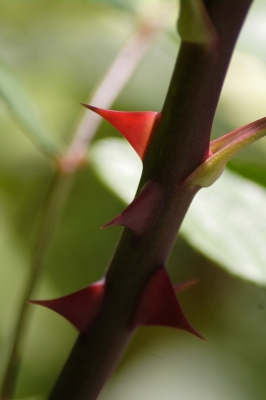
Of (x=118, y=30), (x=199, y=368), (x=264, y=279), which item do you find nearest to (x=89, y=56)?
(x=118, y=30)

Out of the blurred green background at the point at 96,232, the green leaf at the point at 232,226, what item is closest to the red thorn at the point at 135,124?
the green leaf at the point at 232,226

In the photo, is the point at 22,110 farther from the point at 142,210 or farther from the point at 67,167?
the point at 142,210

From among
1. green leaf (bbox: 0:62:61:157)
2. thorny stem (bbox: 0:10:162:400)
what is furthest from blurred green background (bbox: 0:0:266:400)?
green leaf (bbox: 0:62:61:157)

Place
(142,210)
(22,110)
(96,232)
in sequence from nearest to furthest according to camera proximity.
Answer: (142,210)
(22,110)
(96,232)

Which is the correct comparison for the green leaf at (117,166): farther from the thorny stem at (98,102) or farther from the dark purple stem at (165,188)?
the dark purple stem at (165,188)

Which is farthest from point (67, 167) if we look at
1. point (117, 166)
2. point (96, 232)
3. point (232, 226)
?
point (96, 232)

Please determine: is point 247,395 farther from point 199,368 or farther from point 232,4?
point 232,4
